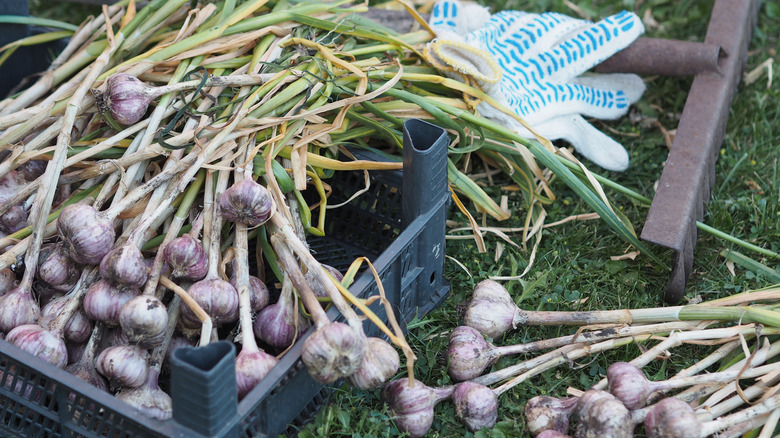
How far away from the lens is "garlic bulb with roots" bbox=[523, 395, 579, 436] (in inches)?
59.4

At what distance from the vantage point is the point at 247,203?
1.47m

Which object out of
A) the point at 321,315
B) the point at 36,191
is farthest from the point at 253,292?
the point at 36,191

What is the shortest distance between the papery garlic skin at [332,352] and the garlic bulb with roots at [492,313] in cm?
46

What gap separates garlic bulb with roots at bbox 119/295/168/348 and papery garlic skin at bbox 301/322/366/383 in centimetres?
27

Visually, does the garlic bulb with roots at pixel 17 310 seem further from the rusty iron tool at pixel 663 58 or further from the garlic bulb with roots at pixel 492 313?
the rusty iron tool at pixel 663 58

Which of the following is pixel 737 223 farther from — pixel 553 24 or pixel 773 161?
pixel 553 24

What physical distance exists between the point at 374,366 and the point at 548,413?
40 centimetres

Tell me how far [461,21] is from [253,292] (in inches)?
50.4

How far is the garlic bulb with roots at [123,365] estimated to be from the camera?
1350 millimetres

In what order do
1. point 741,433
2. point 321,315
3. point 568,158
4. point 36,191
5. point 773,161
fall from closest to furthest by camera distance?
point 321,315
point 741,433
point 36,191
point 568,158
point 773,161

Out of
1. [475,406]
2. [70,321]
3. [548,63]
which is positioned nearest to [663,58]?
[548,63]

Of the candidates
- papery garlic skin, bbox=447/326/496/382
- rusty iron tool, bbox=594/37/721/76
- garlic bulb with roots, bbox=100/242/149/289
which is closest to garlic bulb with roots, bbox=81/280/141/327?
garlic bulb with roots, bbox=100/242/149/289

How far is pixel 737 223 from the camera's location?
6.81 ft

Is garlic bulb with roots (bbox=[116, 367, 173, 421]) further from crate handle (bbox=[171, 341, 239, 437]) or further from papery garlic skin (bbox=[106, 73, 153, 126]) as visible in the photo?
papery garlic skin (bbox=[106, 73, 153, 126])
